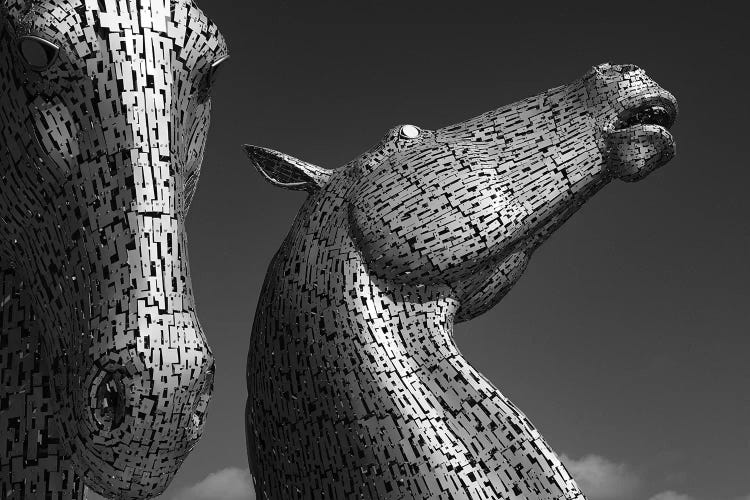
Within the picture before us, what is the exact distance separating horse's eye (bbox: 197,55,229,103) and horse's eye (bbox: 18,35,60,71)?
0.21m

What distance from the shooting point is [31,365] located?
4.60 feet

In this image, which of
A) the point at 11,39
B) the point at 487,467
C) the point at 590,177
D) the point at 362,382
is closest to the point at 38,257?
the point at 11,39

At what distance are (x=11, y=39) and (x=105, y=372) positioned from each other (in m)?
0.47

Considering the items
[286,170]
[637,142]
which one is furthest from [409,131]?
[637,142]

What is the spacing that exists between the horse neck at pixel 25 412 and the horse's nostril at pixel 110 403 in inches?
10.4

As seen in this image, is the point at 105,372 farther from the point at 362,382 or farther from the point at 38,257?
the point at 362,382

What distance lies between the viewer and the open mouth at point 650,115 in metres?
3.24

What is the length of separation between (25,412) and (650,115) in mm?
2498

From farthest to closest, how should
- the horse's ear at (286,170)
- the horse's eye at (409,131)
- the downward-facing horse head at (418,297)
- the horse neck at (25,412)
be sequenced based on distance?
1. the horse's ear at (286,170)
2. the horse's eye at (409,131)
3. the downward-facing horse head at (418,297)
4. the horse neck at (25,412)

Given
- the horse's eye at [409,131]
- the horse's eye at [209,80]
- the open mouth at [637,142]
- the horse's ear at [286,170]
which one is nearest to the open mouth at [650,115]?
the open mouth at [637,142]

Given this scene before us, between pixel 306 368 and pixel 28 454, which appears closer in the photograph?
pixel 28 454

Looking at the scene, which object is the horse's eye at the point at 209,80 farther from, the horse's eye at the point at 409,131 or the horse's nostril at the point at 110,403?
the horse's eye at the point at 409,131

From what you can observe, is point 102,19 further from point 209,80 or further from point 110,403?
point 110,403

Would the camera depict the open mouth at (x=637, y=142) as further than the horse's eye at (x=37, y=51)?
Yes
